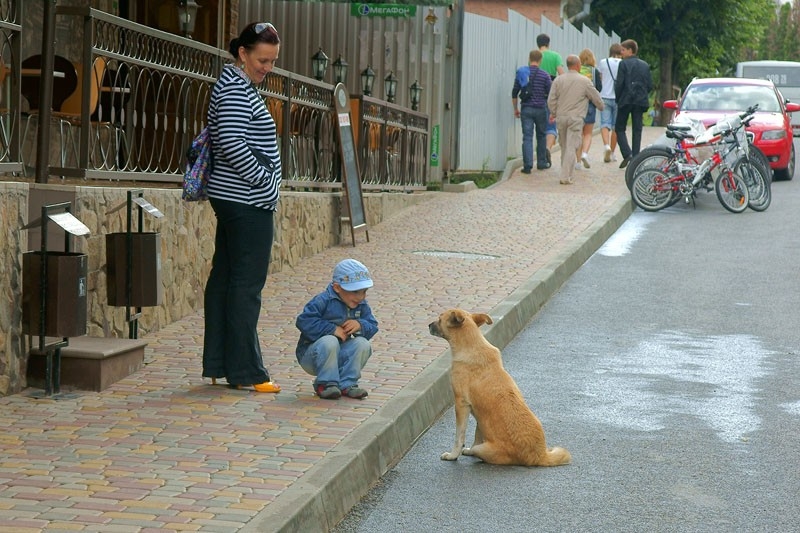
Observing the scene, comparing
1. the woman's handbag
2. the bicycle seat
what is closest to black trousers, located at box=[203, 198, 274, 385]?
the woman's handbag

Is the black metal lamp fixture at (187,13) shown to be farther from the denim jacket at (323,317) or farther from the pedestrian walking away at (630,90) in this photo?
the pedestrian walking away at (630,90)

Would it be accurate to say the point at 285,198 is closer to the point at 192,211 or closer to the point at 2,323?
the point at 192,211

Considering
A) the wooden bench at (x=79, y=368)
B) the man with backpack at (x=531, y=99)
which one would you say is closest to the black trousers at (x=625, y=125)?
the man with backpack at (x=531, y=99)

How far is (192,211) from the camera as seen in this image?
10.4 meters

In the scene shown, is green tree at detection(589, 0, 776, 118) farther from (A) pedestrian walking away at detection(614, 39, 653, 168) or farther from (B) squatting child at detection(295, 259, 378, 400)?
(B) squatting child at detection(295, 259, 378, 400)

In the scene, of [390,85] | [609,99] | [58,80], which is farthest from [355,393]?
[609,99]

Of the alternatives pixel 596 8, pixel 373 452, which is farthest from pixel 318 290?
pixel 596 8

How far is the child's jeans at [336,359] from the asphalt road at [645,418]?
0.56 m

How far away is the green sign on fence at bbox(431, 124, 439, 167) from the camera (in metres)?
20.5

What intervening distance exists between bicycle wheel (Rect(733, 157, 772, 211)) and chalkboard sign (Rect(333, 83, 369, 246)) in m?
6.08

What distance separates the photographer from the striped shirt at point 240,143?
23.3 feet

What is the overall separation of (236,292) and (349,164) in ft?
24.5

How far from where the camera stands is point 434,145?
20.6 m

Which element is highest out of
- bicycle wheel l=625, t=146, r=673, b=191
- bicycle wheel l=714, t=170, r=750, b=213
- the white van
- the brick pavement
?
the white van
